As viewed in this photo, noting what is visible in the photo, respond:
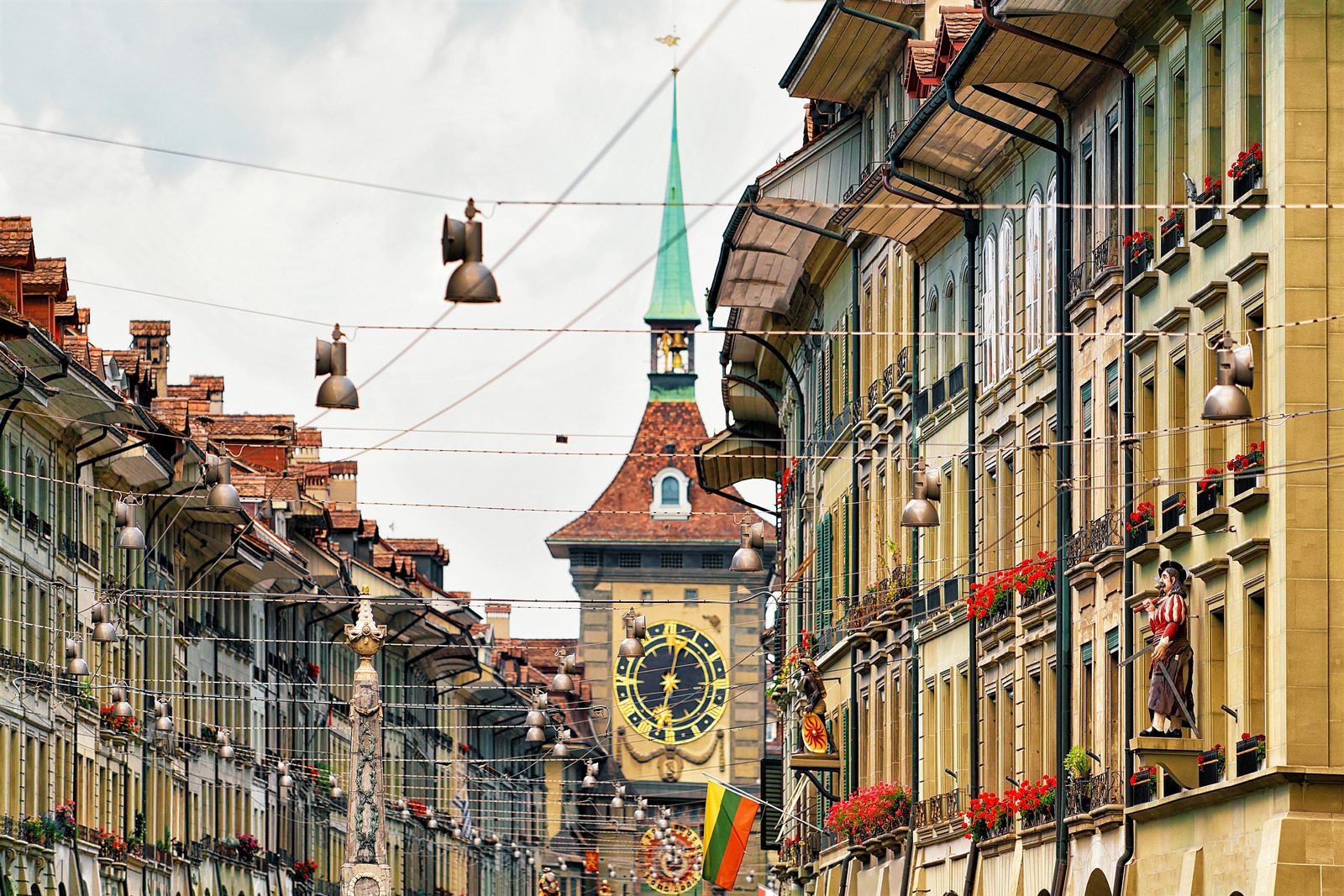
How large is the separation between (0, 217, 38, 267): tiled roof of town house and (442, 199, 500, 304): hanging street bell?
39.2 meters

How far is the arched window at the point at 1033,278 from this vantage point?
4491 cm

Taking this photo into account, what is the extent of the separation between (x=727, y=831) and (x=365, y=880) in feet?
44.9

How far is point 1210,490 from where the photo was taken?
115 feet

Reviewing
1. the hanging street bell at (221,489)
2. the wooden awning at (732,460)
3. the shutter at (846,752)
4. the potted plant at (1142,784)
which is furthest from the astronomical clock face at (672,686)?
the potted plant at (1142,784)

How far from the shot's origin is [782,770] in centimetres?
8106

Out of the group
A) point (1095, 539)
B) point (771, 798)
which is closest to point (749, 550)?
point (1095, 539)

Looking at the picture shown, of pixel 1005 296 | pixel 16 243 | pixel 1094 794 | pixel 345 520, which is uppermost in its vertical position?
pixel 16 243

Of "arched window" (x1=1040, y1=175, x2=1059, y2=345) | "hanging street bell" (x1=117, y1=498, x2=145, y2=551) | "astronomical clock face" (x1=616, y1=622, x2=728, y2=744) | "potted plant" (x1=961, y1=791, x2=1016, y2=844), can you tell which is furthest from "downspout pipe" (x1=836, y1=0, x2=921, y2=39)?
"astronomical clock face" (x1=616, y1=622, x2=728, y2=744)

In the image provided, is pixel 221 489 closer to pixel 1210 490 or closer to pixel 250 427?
pixel 1210 490

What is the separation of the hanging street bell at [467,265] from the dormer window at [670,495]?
153533 millimetres

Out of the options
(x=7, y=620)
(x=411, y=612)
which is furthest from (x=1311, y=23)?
(x=411, y=612)

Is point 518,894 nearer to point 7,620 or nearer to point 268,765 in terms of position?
point 268,765

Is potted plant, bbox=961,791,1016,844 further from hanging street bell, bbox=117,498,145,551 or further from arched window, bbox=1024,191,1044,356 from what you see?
hanging street bell, bbox=117,498,145,551

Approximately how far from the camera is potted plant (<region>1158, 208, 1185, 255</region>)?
36656 mm
